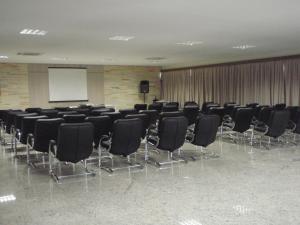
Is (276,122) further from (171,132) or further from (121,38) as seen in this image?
(121,38)

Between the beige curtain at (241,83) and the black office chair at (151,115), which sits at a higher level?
the beige curtain at (241,83)

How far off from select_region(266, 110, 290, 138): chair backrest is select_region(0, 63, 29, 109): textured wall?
39.4ft

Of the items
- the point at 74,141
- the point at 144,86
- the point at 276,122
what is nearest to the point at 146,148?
the point at 74,141

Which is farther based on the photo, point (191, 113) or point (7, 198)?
point (191, 113)

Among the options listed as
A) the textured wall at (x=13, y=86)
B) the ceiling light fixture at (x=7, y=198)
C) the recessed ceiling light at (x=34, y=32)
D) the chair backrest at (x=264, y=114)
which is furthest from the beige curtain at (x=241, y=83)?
the ceiling light fixture at (x=7, y=198)

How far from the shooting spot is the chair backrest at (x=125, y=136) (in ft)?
18.3

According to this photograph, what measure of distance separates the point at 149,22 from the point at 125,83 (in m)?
12.0

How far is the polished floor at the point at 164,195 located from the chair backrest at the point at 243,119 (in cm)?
170

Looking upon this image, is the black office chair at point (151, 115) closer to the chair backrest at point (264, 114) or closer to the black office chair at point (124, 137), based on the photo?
the black office chair at point (124, 137)

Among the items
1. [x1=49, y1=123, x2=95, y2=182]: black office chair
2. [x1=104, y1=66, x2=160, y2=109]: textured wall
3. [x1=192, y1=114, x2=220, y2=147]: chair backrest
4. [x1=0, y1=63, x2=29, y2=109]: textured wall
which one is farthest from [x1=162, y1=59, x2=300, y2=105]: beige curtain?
[x1=49, y1=123, x2=95, y2=182]: black office chair

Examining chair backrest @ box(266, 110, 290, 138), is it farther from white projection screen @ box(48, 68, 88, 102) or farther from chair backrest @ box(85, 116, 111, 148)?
white projection screen @ box(48, 68, 88, 102)

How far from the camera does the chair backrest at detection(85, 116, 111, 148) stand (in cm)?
612

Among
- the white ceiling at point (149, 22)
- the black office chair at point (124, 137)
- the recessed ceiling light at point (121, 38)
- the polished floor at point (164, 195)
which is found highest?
the recessed ceiling light at point (121, 38)

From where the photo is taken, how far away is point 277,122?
746cm
